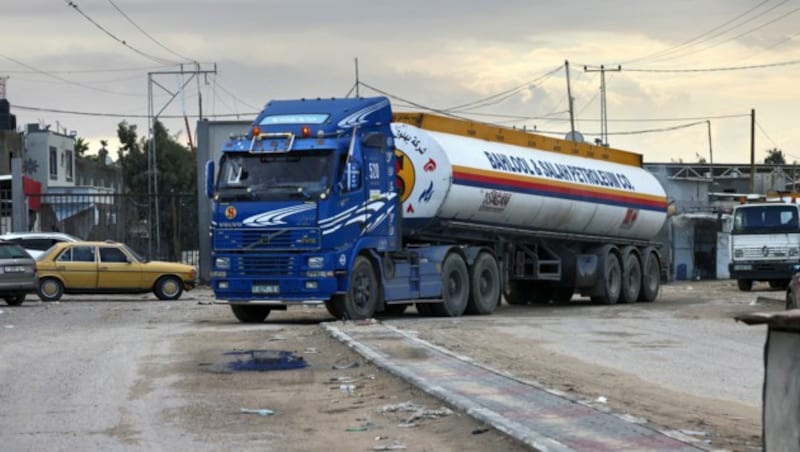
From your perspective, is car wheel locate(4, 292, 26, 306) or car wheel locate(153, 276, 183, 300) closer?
car wheel locate(4, 292, 26, 306)

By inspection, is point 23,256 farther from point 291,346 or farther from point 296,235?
point 291,346

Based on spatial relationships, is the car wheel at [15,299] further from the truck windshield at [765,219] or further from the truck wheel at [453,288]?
the truck windshield at [765,219]

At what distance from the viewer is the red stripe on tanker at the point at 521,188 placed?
83.3 feet

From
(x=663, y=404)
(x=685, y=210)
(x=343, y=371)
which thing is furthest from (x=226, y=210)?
(x=685, y=210)

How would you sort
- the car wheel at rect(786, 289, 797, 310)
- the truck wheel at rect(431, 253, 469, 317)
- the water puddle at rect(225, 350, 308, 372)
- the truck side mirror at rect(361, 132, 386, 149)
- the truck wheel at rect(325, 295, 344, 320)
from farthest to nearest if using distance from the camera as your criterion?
the truck wheel at rect(431, 253, 469, 317) → the truck side mirror at rect(361, 132, 386, 149) → the truck wheel at rect(325, 295, 344, 320) → the car wheel at rect(786, 289, 797, 310) → the water puddle at rect(225, 350, 308, 372)

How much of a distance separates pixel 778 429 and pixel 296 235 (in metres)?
16.5

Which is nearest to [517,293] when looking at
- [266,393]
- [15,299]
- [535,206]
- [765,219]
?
[535,206]

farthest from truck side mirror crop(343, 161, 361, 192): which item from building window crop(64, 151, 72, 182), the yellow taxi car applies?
building window crop(64, 151, 72, 182)

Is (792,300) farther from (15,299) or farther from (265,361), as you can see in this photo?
(15,299)

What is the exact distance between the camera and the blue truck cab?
74.9ft

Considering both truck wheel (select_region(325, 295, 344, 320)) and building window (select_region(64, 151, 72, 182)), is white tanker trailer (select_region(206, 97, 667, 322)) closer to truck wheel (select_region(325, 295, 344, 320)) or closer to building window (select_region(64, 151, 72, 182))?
truck wheel (select_region(325, 295, 344, 320))

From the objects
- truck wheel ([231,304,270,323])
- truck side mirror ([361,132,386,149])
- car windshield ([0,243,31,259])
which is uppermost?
truck side mirror ([361,132,386,149])

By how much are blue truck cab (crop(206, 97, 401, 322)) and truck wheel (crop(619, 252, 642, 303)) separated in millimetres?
12898

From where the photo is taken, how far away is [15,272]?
30.7 meters
